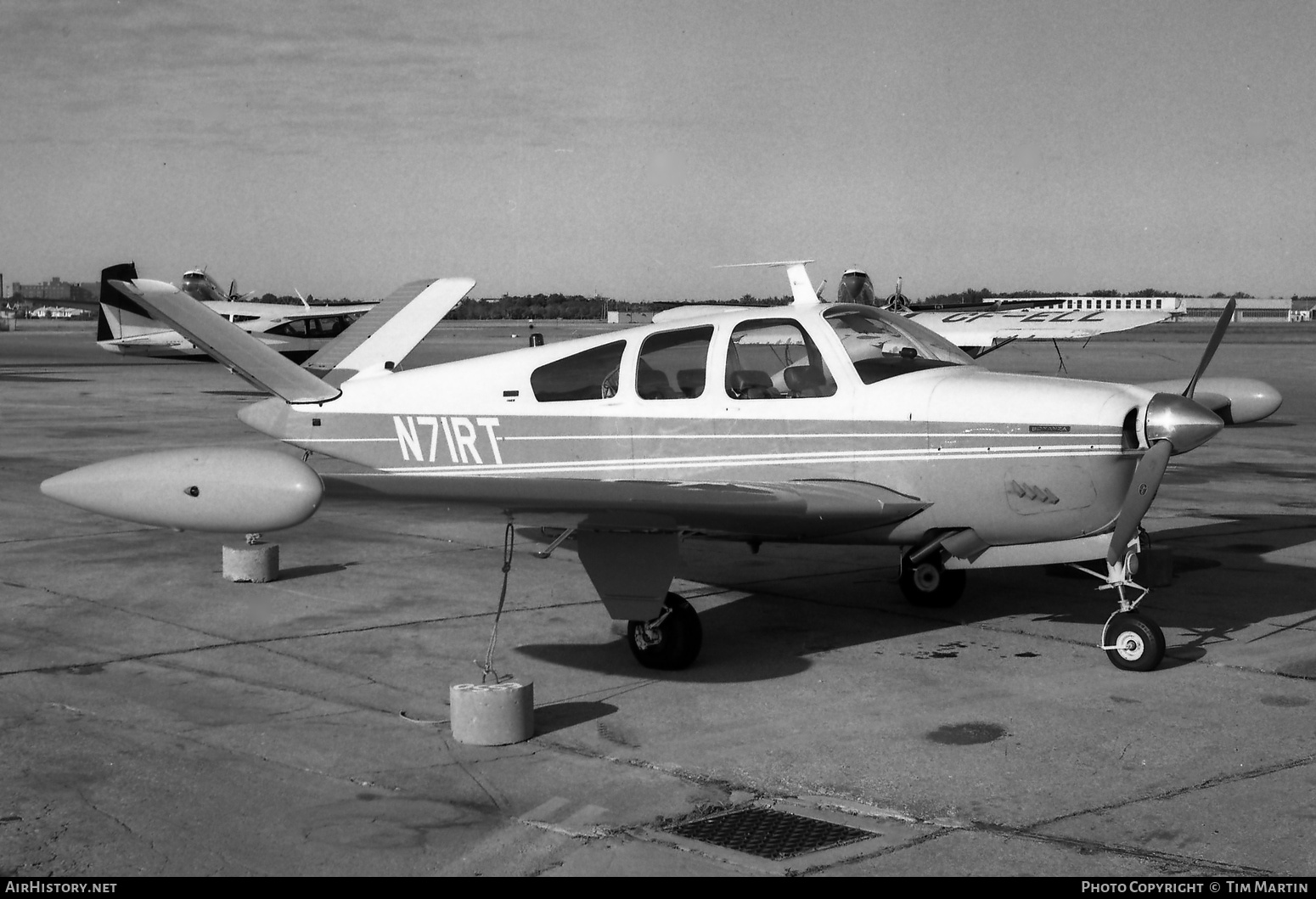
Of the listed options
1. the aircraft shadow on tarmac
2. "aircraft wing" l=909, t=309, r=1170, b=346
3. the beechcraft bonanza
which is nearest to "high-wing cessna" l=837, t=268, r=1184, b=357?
"aircraft wing" l=909, t=309, r=1170, b=346

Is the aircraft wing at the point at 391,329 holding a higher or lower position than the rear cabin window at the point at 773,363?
higher

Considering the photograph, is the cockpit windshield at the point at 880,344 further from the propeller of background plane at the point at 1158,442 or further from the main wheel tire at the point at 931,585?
the main wheel tire at the point at 931,585

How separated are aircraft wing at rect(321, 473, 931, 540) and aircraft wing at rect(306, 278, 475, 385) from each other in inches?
157

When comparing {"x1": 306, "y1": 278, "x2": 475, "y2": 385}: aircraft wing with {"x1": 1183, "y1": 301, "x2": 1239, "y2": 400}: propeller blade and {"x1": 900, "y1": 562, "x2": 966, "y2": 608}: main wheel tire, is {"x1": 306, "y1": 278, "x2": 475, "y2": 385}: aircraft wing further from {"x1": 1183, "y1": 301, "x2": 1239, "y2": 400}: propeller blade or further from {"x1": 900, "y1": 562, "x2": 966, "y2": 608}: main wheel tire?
{"x1": 1183, "y1": 301, "x2": 1239, "y2": 400}: propeller blade

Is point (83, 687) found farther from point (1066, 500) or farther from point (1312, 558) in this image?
point (1312, 558)

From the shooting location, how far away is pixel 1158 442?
7273mm

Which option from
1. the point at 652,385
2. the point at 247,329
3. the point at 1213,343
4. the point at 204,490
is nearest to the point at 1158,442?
the point at 1213,343

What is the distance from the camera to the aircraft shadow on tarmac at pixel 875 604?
8062 millimetres

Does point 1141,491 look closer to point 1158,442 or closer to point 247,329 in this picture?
point 1158,442

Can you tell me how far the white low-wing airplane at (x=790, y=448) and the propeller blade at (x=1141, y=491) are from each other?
1 centimetres

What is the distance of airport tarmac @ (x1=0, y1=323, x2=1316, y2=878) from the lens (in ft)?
16.3

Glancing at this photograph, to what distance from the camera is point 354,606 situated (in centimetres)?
934

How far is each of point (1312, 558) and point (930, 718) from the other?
6.26 meters

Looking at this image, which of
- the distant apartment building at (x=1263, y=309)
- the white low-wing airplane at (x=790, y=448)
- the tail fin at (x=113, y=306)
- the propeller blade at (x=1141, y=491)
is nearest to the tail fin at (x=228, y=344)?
the white low-wing airplane at (x=790, y=448)
